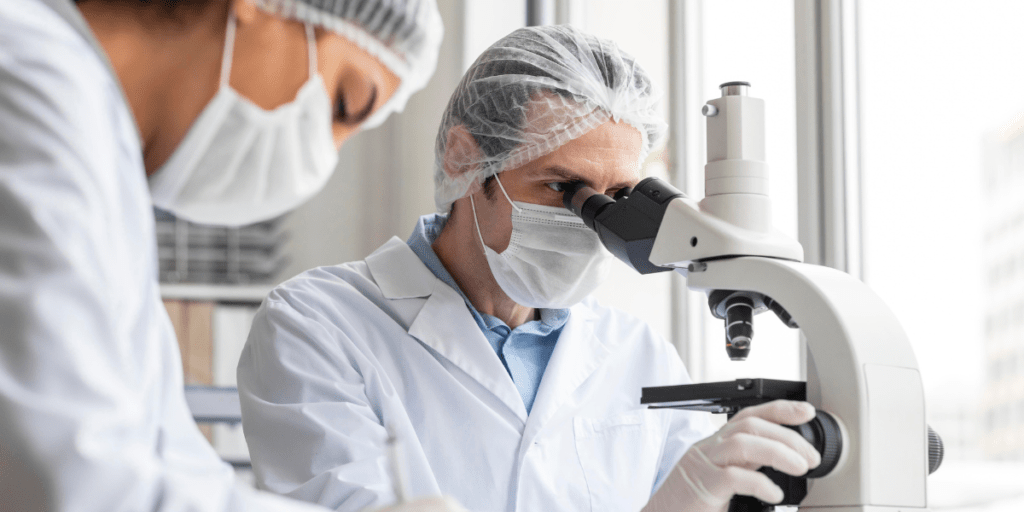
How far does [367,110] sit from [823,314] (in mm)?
556

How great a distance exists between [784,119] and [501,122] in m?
0.89

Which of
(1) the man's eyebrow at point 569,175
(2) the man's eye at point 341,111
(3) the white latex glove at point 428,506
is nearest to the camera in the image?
(3) the white latex glove at point 428,506

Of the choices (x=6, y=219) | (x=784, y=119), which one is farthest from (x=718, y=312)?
(x=784, y=119)

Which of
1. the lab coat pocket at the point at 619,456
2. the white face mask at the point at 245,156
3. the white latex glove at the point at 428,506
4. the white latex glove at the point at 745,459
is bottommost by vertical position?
the lab coat pocket at the point at 619,456

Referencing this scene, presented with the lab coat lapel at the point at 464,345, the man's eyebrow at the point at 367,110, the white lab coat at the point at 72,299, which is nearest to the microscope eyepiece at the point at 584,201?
the lab coat lapel at the point at 464,345

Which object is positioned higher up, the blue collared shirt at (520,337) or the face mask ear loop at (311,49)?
the face mask ear loop at (311,49)

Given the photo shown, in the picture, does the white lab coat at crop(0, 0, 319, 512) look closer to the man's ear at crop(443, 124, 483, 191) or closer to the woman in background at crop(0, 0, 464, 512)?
the woman in background at crop(0, 0, 464, 512)

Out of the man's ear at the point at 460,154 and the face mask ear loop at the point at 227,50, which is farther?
the man's ear at the point at 460,154

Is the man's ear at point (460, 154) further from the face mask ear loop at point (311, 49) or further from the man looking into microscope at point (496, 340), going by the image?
the face mask ear loop at point (311, 49)

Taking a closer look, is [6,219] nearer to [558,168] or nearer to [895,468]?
[895,468]

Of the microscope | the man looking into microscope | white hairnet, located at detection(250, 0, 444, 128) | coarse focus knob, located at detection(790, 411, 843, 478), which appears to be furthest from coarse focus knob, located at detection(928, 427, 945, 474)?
white hairnet, located at detection(250, 0, 444, 128)

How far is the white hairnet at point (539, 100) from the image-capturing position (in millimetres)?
1436

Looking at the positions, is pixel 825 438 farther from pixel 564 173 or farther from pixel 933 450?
pixel 564 173

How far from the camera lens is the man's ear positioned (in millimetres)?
1520
